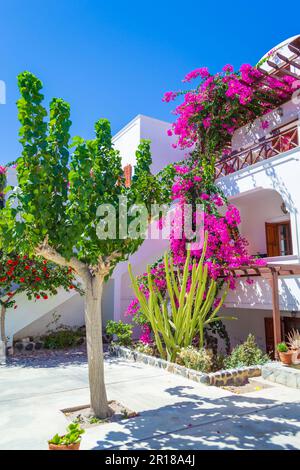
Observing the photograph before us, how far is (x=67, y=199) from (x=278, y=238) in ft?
34.4

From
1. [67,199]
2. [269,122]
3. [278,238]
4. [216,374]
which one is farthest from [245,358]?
[269,122]

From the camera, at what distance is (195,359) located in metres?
9.92

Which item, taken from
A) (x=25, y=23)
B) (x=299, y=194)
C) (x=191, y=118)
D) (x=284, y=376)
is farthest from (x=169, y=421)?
(x=191, y=118)

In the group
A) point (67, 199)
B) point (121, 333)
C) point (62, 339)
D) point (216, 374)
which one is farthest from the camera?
point (62, 339)

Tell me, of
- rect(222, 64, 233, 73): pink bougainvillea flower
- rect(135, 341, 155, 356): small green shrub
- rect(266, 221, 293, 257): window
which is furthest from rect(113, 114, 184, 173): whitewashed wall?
rect(135, 341, 155, 356): small green shrub

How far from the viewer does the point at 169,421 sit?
5961mm

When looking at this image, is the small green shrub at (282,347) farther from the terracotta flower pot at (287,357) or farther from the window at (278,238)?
the window at (278,238)

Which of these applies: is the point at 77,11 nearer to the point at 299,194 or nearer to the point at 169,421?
the point at 299,194

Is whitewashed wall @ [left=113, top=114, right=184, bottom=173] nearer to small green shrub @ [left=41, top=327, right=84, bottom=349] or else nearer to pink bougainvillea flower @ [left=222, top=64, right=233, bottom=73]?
pink bougainvillea flower @ [left=222, top=64, right=233, bottom=73]

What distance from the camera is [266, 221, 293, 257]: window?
1423 centimetres

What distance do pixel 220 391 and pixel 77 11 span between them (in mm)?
10337

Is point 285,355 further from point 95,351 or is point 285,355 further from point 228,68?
point 228,68

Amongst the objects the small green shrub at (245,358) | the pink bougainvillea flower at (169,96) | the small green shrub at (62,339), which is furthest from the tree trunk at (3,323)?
the pink bougainvillea flower at (169,96)
